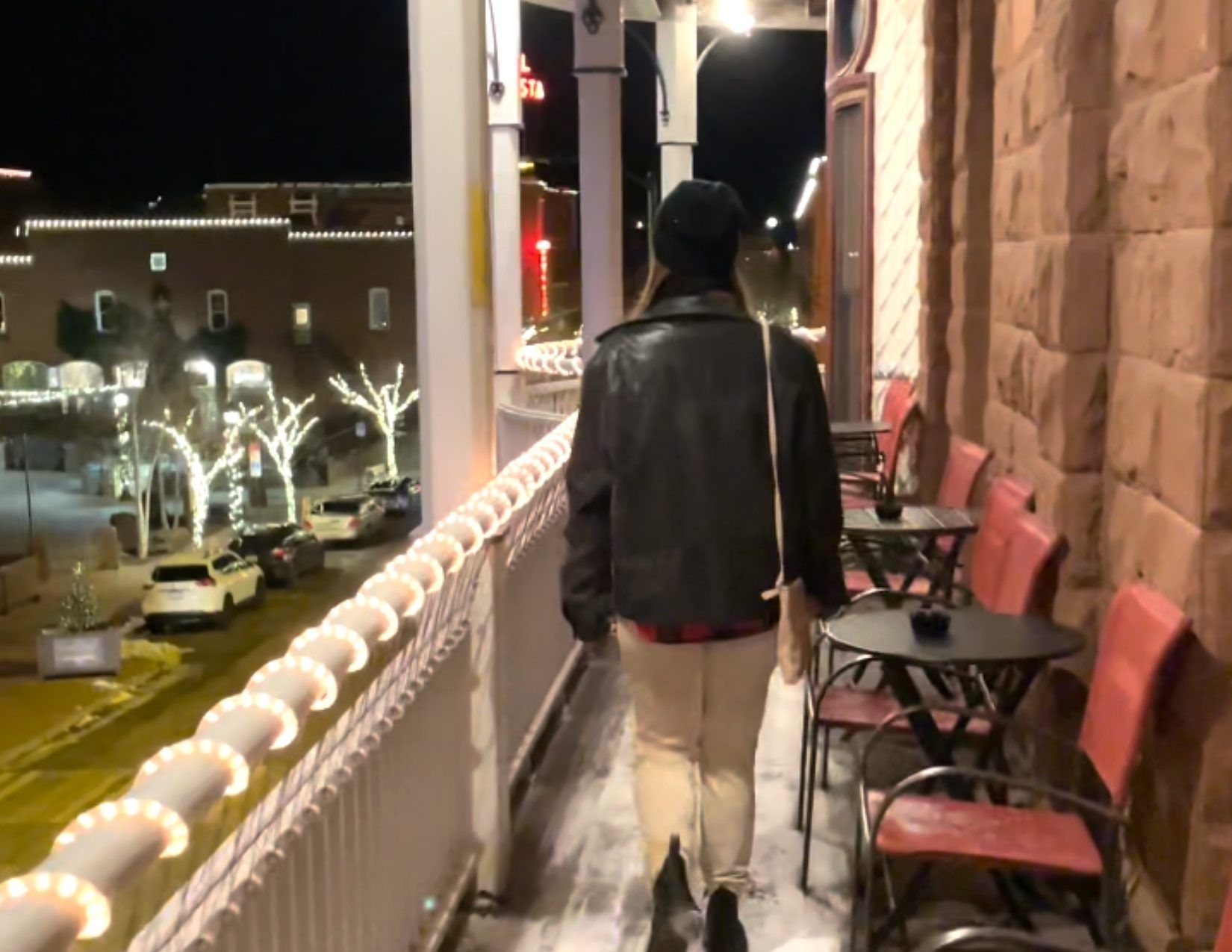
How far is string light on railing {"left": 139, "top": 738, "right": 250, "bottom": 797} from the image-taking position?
189cm

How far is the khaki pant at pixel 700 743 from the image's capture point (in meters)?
3.22

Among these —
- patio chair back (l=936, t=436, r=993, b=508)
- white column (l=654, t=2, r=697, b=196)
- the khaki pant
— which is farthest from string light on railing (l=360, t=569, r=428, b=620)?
white column (l=654, t=2, r=697, b=196)

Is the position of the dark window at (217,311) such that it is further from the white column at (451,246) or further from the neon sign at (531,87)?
the white column at (451,246)

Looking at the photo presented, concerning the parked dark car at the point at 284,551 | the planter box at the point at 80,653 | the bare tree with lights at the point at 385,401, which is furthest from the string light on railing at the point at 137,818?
the bare tree with lights at the point at 385,401

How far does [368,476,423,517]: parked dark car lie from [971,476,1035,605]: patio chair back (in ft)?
129

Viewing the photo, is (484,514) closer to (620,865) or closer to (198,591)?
(620,865)

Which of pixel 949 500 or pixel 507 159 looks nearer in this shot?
pixel 949 500

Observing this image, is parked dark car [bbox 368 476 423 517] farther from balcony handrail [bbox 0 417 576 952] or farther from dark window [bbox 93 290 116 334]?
balcony handrail [bbox 0 417 576 952]

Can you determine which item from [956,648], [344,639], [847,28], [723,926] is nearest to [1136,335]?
[956,648]

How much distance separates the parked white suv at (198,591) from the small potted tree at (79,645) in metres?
2.33

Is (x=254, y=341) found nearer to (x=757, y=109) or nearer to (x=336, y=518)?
(x=336, y=518)

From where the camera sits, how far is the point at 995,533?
15.1ft

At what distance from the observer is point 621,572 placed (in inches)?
125

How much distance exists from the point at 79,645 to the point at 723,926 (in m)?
29.8
